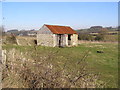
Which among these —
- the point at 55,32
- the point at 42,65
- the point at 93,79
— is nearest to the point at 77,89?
the point at 93,79

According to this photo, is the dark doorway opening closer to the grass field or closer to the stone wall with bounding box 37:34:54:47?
the stone wall with bounding box 37:34:54:47

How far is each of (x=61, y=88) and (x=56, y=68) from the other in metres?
0.88

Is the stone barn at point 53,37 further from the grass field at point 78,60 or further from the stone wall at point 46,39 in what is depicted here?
the grass field at point 78,60

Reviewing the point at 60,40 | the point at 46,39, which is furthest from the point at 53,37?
the point at 60,40

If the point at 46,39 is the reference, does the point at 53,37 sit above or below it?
above

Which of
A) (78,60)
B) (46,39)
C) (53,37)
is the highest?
(53,37)

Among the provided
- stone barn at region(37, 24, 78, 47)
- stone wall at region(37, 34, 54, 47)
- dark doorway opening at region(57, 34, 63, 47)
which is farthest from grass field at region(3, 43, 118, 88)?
dark doorway opening at region(57, 34, 63, 47)

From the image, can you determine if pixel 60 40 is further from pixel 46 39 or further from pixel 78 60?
pixel 78 60

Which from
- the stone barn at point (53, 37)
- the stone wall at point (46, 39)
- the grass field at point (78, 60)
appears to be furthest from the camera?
the stone barn at point (53, 37)

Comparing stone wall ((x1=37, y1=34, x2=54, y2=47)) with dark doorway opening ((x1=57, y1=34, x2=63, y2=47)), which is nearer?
stone wall ((x1=37, y1=34, x2=54, y2=47))

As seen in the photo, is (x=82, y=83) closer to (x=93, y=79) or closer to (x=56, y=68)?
(x=93, y=79)

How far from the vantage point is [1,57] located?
6.14m

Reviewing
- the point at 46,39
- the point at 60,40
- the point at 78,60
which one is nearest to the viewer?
the point at 78,60

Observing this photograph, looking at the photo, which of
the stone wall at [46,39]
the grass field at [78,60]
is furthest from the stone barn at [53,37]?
the grass field at [78,60]
